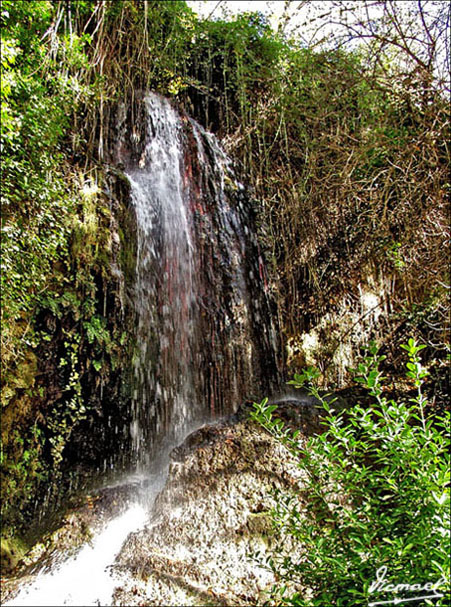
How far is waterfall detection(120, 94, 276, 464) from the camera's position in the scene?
4.66 metres

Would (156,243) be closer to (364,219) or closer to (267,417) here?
(364,219)

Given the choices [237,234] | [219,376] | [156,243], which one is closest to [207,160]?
[237,234]

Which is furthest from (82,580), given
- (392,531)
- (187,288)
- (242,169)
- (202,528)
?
(242,169)

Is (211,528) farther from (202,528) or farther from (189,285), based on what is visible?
(189,285)

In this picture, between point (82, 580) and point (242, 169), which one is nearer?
point (82, 580)

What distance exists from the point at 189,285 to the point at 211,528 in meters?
2.94

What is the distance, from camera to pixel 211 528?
8.42 ft

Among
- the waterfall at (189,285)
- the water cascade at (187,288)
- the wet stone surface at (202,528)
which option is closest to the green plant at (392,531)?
the wet stone surface at (202,528)

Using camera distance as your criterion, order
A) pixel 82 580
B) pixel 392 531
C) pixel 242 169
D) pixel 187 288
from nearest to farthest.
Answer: pixel 392 531
pixel 82 580
pixel 187 288
pixel 242 169

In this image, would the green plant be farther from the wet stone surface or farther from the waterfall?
the waterfall

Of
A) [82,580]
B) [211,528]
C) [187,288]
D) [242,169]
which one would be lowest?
[82,580]

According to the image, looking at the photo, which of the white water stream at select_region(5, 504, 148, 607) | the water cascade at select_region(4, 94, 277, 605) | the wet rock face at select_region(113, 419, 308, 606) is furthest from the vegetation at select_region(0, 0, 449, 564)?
the wet rock face at select_region(113, 419, 308, 606)

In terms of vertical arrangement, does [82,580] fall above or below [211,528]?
below

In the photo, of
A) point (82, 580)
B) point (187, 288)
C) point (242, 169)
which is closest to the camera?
point (82, 580)
